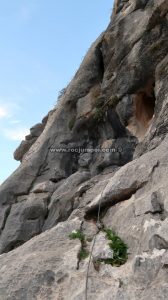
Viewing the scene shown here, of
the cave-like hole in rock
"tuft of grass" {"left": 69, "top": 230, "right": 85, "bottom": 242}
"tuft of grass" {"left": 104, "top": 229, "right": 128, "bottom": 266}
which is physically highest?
the cave-like hole in rock

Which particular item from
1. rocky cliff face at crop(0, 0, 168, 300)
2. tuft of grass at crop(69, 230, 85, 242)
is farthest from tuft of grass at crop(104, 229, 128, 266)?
tuft of grass at crop(69, 230, 85, 242)

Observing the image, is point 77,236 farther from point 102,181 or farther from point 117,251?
point 102,181

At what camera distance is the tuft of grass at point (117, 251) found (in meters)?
9.82

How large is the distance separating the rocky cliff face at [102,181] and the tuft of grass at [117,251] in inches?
4.6

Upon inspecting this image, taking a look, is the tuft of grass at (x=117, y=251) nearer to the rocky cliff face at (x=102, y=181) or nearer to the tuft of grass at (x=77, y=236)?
the rocky cliff face at (x=102, y=181)

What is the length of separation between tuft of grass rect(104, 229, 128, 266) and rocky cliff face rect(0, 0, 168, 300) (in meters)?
0.12

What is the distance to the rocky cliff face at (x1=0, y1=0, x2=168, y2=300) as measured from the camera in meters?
9.65

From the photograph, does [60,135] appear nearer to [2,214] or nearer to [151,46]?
[2,214]

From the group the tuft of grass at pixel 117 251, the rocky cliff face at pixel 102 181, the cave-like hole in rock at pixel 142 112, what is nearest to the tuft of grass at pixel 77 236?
the rocky cliff face at pixel 102 181

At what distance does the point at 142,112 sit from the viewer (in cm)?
1855

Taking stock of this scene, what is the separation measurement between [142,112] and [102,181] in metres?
4.86

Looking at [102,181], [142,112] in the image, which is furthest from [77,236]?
[142,112]

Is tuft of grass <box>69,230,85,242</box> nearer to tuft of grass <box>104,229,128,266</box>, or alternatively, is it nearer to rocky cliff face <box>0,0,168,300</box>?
rocky cliff face <box>0,0,168,300</box>

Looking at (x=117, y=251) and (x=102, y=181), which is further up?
(x=102, y=181)
